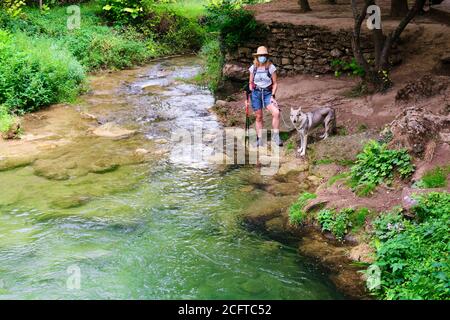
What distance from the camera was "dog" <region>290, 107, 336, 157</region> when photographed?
10312 mm

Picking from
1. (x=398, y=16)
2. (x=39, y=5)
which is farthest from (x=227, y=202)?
(x=39, y=5)

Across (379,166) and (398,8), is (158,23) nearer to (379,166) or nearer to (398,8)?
(398,8)

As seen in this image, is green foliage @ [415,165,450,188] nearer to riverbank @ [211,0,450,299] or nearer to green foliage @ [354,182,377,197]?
riverbank @ [211,0,450,299]

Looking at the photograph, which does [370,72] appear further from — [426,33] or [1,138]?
[1,138]

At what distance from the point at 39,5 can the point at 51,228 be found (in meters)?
20.9

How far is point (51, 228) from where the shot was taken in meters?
7.85

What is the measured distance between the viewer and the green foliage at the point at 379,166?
7.93m

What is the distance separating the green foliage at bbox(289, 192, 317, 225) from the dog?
2.23 meters

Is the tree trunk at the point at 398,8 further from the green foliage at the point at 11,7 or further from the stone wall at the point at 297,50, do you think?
the green foliage at the point at 11,7

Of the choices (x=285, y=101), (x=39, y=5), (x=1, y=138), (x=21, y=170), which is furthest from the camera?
(x=39, y=5)

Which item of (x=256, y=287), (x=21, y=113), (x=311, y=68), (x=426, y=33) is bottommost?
(x=256, y=287)

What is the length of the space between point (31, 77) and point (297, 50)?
7.55 metres

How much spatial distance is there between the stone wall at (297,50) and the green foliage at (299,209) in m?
Result: 6.26

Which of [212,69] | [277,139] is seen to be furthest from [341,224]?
[212,69]
